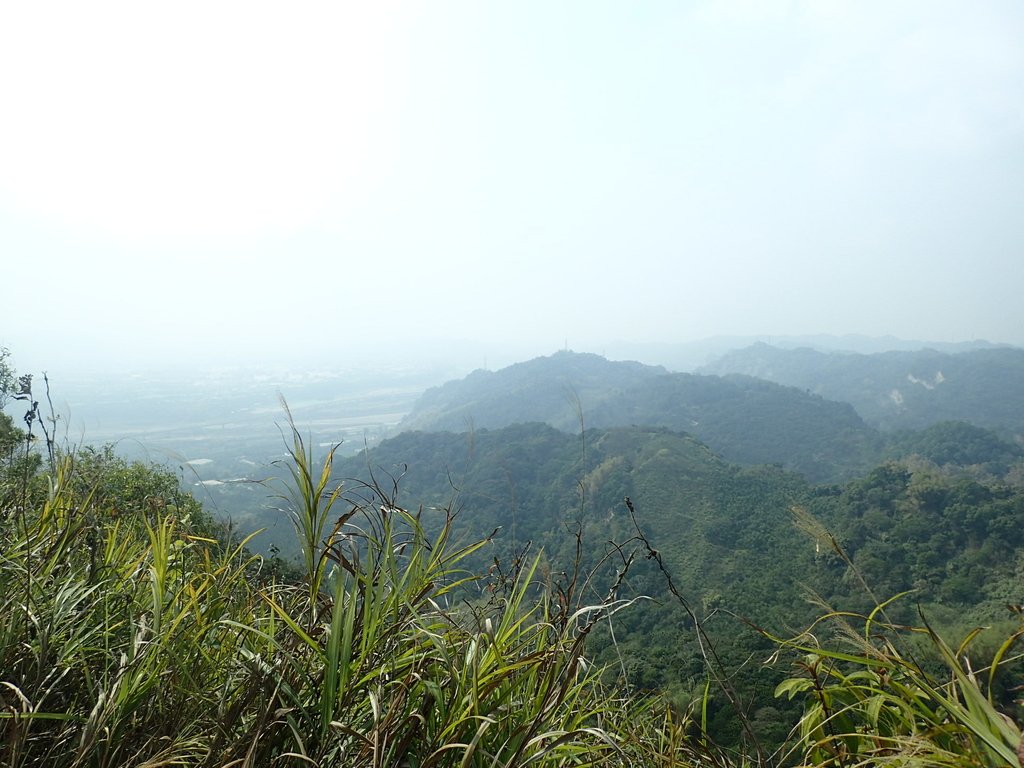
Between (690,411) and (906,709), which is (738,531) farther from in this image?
(690,411)

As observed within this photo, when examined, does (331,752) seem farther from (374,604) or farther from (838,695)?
(838,695)

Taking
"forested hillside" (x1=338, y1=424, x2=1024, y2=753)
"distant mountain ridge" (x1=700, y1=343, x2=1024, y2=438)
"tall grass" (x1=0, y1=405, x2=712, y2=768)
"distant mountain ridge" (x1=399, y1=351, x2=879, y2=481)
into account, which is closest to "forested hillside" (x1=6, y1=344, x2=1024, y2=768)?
"tall grass" (x1=0, y1=405, x2=712, y2=768)

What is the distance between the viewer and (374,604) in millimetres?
1198

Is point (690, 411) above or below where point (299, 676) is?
below

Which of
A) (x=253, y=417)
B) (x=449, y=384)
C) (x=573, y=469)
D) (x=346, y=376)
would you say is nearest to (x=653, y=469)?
(x=573, y=469)

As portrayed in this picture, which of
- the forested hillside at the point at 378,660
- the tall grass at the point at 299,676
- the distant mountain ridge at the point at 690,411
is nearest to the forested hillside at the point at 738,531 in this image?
the forested hillside at the point at 378,660

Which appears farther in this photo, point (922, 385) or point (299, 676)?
point (922, 385)

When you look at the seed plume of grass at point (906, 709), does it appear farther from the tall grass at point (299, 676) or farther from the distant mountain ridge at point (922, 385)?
the distant mountain ridge at point (922, 385)

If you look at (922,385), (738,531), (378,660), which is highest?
(378,660)

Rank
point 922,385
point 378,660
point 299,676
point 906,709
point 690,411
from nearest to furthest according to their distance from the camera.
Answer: point 906,709 < point 299,676 < point 378,660 < point 690,411 < point 922,385

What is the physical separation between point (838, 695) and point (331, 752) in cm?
114

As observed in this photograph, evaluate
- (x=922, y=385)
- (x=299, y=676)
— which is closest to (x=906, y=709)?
(x=299, y=676)

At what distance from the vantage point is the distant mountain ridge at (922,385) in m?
110

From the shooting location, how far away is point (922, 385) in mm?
132125
